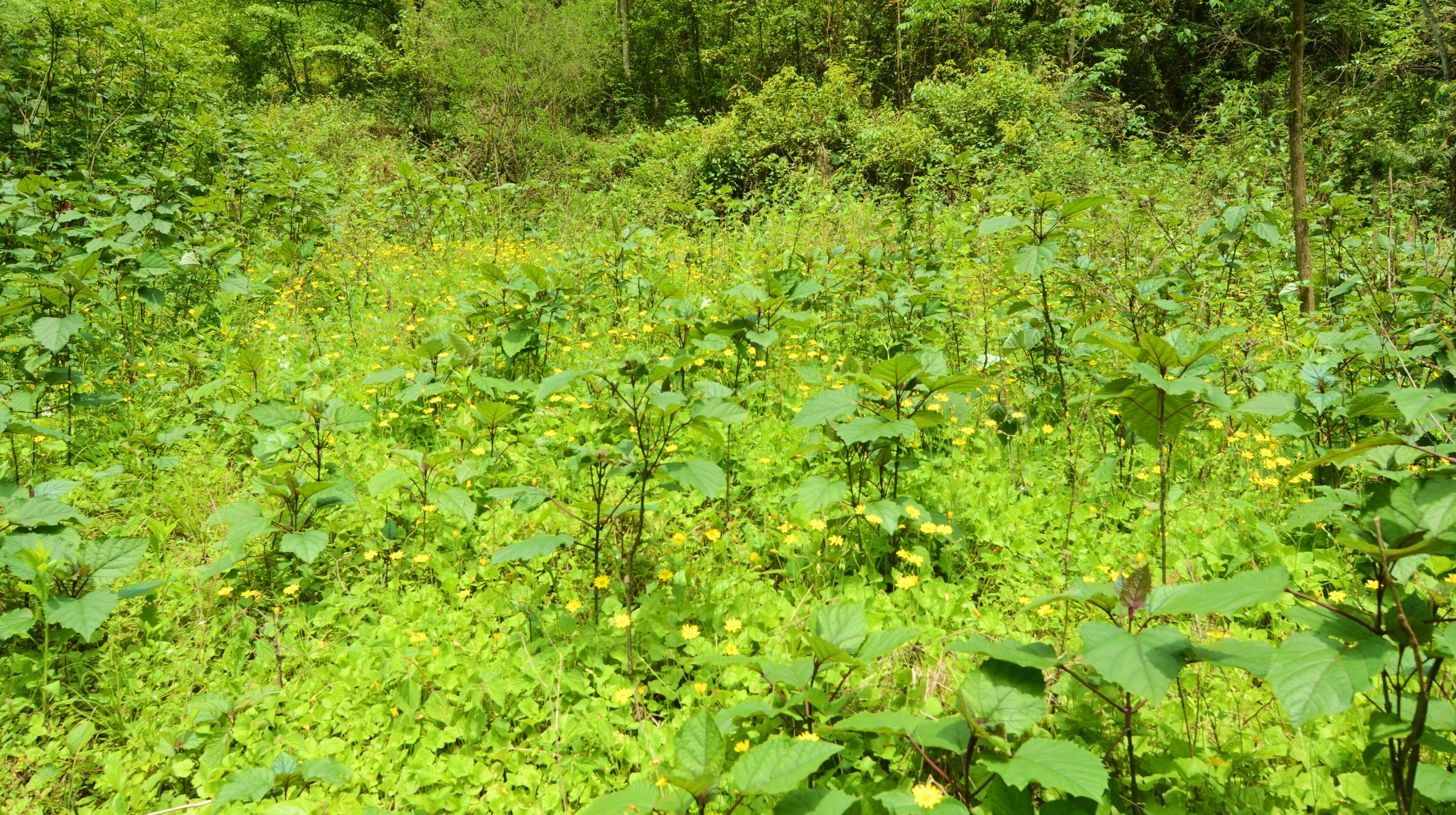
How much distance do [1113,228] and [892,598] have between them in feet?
16.0

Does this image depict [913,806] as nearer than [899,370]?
Yes

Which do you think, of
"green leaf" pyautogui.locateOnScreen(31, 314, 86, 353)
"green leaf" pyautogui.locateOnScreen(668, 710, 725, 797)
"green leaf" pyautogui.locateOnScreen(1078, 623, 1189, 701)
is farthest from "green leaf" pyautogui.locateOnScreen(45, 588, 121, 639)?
"green leaf" pyautogui.locateOnScreen(1078, 623, 1189, 701)

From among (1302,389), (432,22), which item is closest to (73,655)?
(1302,389)

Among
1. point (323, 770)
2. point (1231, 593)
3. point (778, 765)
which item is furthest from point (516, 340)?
point (1231, 593)

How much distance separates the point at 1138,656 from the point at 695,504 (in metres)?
1.85

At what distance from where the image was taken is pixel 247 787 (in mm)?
1497

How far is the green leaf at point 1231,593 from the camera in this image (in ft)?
3.35

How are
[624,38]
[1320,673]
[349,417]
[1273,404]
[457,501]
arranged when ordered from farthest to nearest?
[624,38] < [349,417] < [457,501] < [1273,404] < [1320,673]

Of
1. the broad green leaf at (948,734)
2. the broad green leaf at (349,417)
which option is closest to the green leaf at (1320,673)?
the broad green leaf at (948,734)

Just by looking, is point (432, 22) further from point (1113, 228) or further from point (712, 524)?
point (712, 524)

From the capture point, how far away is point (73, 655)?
207 cm

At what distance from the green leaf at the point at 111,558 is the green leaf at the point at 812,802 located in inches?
81.5

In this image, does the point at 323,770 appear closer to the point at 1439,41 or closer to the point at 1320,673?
the point at 1320,673

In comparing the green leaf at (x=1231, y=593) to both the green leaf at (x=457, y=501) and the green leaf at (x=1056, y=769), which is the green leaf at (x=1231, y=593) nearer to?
the green leaf at (x=1056, y=769)
